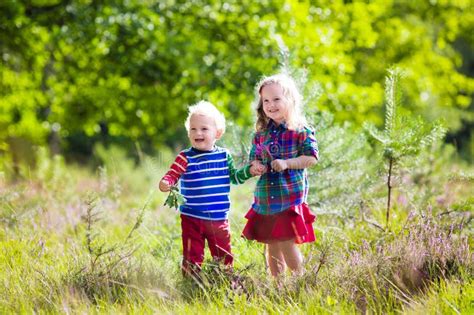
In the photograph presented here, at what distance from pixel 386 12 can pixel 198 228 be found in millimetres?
10957

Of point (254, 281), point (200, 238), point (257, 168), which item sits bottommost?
point (254, 281)

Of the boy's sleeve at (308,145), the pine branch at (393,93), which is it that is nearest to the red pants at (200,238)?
the boy's sleeve at (308,145)

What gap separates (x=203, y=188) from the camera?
3758 millimetres

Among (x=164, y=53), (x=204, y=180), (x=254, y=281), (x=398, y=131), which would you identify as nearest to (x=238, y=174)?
(x=204, y=180)

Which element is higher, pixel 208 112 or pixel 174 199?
pixel 208 112

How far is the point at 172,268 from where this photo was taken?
377cm

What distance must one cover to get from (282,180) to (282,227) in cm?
27

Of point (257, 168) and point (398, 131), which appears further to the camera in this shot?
point (398, 131)

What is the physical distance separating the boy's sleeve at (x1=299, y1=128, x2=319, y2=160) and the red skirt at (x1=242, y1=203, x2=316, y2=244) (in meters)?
0.31

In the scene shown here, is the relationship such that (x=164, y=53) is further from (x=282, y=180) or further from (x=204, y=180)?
(x=282, y=180)

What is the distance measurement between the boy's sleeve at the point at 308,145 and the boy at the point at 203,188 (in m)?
0.34

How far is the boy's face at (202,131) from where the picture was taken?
3748mm

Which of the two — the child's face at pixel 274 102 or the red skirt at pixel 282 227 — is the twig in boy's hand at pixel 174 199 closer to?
the red skirt at pixel 282 227

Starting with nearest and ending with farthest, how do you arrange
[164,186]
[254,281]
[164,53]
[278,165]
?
[254,281] < [278,165] < [164,186] < [164,53]
